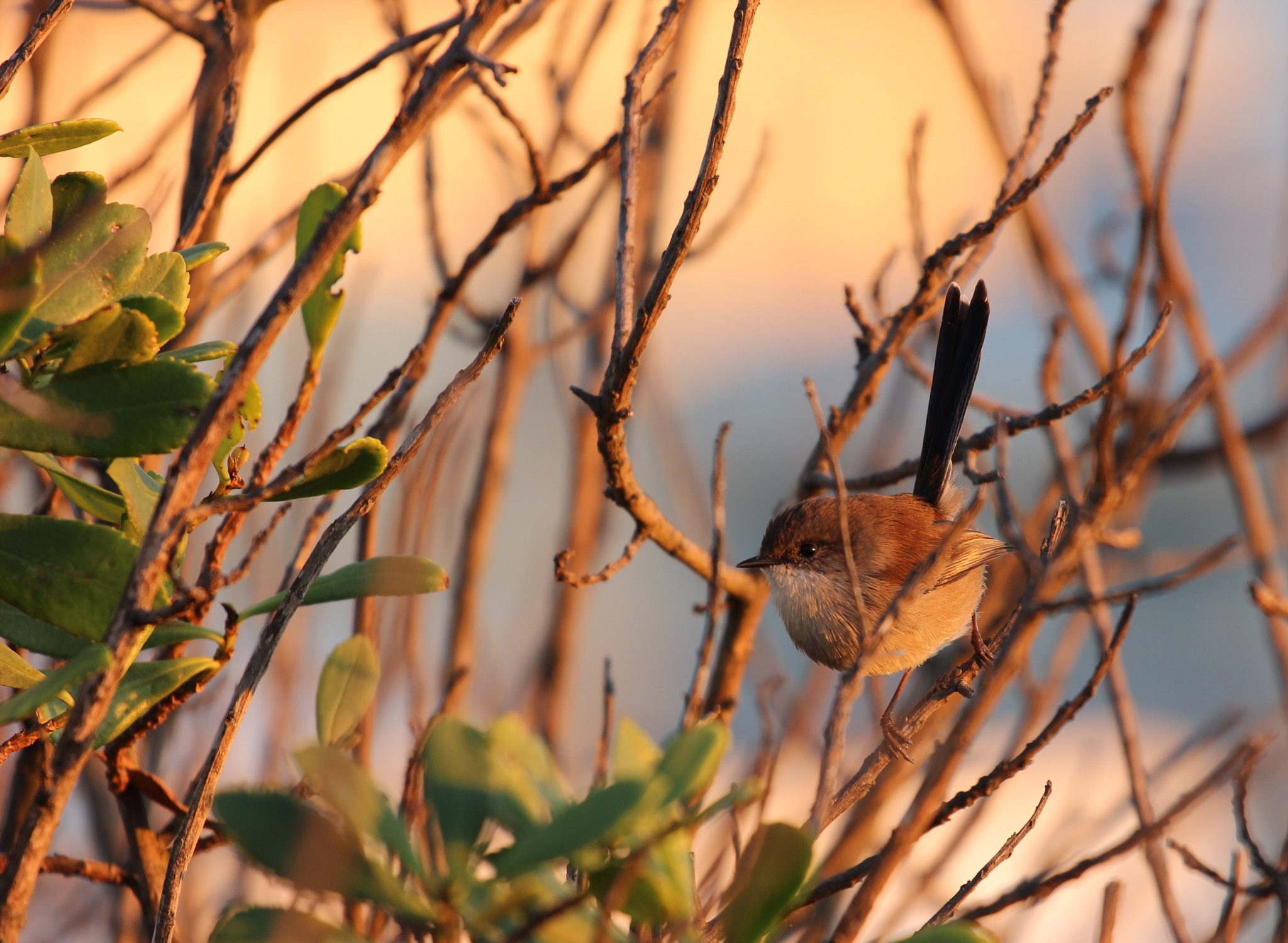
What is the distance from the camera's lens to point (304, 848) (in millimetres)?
729

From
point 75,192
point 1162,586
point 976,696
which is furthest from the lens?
point 976,696

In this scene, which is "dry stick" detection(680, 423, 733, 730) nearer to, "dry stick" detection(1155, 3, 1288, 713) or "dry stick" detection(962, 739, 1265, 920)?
"dry stick" detection(962, 739, 1265, 920)

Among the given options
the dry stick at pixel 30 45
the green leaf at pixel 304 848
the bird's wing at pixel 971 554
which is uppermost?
the bird's wing at pixel 971 554

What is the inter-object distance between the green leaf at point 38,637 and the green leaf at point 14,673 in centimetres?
2

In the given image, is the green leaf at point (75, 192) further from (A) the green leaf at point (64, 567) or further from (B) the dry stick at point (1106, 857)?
(B) the dry stick at point (1106, 857)

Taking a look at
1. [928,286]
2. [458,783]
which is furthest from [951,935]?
[928,286]

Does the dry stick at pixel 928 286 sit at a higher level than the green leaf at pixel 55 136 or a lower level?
higher

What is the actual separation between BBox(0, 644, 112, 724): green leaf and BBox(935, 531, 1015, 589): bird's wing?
2036mm

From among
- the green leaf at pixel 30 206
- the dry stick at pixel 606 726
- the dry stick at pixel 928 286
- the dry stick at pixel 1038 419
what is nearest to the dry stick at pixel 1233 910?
the dry stick at pixel 1038 419

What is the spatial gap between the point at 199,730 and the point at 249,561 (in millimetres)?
1079

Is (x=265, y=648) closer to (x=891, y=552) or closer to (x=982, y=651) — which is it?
(x=982, y=651)

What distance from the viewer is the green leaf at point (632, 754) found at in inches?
32.1

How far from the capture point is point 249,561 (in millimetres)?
1384

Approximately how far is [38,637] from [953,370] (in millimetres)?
2388
